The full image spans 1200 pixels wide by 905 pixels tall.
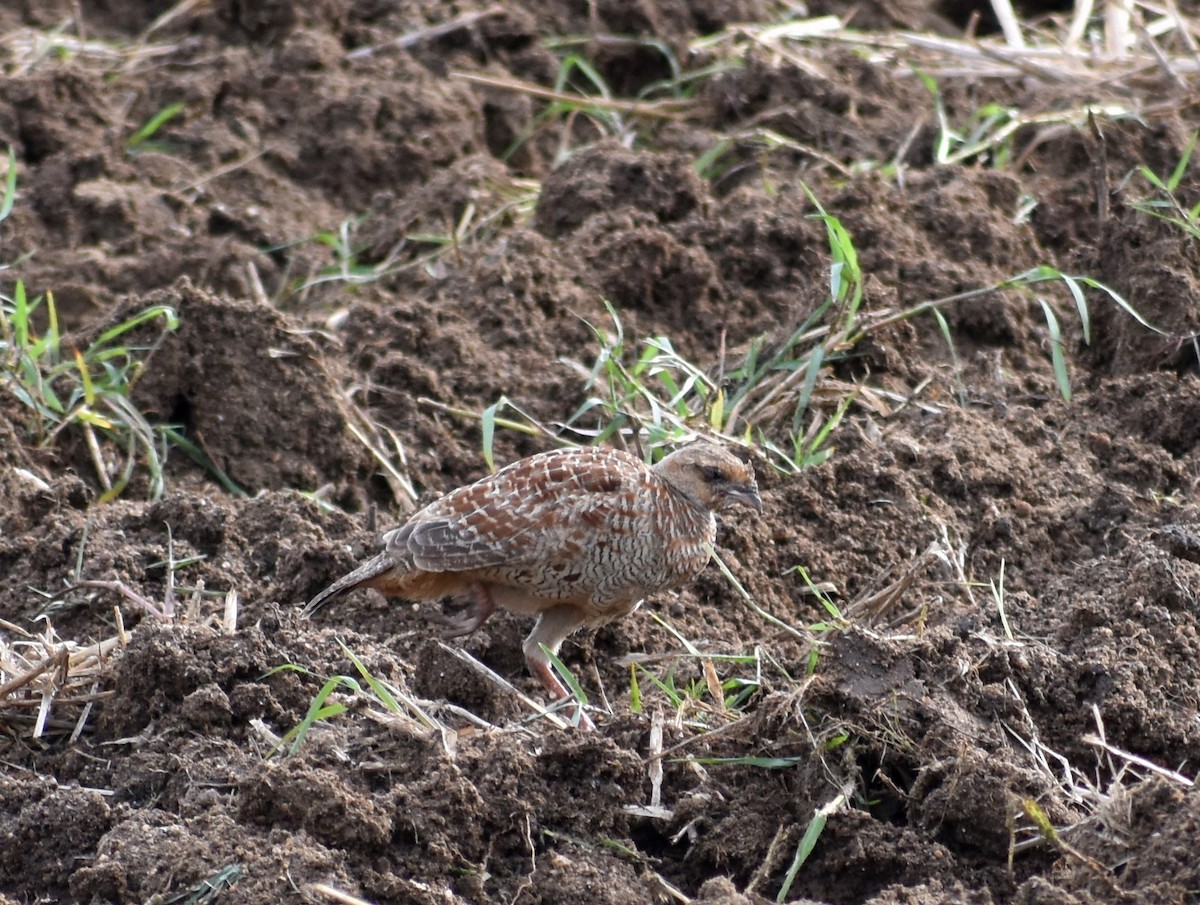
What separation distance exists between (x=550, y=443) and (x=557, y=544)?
1419 millimetres

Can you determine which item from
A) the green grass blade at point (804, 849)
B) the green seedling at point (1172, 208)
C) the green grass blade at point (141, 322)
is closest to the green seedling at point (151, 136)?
the green grass blade at point (141, 322)

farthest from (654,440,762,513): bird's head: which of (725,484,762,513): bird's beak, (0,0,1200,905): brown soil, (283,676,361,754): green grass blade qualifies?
(283,676,361,754): green grass blade

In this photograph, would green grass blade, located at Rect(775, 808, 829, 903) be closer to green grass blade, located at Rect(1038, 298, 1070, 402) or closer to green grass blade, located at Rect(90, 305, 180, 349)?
green grass blade, located at Rect(1038, 298, 1070, 402)

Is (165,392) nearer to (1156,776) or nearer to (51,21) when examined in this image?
(1156,776)

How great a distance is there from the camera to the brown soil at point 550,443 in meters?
4.32

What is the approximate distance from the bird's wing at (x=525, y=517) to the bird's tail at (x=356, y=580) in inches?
2.2

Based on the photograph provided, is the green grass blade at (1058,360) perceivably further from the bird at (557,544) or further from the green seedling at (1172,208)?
the bird at (557,544)

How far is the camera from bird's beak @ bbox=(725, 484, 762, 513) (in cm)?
553

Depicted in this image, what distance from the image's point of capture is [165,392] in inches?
266

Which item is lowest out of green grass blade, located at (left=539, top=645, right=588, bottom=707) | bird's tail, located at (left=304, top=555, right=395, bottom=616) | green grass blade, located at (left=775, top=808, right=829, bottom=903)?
green grass blade, located at (left=539, top=645, right=588, bottom=707)

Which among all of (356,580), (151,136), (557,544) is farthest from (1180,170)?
(151,136)

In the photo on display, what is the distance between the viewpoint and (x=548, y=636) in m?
5.39

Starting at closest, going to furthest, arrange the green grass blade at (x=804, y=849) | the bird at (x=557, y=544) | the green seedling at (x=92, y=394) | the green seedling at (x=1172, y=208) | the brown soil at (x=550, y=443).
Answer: the green grass blade at (x=804, y=849) → the brown soil at (x=550, y=443) → the bird at (x=557, y=544) → the green seedling at (x=92, y=394) → the green seedling at (x=1172, y=208)

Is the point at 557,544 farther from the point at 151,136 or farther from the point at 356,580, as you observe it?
the point at 151,136
